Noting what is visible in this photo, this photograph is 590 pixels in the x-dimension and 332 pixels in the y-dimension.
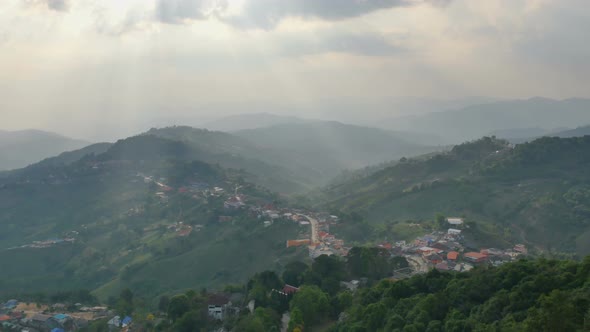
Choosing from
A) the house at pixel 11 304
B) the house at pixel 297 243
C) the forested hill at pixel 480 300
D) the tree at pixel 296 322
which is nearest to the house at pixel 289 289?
the tree at pixel 296 322

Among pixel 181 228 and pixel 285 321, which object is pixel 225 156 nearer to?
pixel 181 228

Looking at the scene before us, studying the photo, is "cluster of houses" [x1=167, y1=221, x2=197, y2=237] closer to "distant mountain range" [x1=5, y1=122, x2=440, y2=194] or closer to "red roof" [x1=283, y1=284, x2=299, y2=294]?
"red roof" [x1=283, y1=284, x2=299, y2=294]

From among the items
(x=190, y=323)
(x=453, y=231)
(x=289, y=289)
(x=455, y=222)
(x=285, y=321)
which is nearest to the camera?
(x=285, y=321)

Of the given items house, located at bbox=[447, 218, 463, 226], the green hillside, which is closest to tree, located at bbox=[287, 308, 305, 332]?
the green hillside

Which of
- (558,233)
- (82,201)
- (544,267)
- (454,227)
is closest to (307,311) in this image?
(544,267)

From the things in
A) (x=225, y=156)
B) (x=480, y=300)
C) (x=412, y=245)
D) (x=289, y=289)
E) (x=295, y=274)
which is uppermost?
(x=225, y=156)

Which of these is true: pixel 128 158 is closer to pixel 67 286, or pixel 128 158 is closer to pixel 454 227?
pixel 67 286

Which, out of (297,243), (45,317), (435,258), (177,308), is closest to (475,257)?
(435,258)

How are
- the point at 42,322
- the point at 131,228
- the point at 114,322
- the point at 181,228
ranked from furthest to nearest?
1. the point at 131,228
2. the point at 181,228
3. the point at 42,322
4. the point at 114,322
